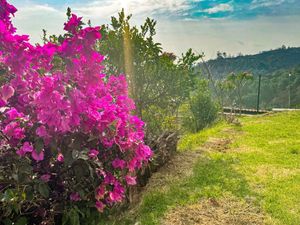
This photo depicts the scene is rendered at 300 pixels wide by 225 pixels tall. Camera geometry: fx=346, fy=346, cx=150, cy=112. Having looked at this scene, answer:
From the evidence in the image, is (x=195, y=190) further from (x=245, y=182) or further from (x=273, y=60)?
(x=273, y=60)

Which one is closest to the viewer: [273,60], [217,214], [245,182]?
[217,214]

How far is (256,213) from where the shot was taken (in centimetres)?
351

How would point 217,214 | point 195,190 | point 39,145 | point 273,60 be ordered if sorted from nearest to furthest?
point 39,145, point 217,214, point 195,190, point 273,60

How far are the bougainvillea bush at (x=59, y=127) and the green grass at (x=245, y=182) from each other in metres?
1.36

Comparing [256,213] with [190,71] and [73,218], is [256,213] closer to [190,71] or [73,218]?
[73,218]

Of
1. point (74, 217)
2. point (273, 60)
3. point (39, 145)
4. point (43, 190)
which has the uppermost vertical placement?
point (273, 60)

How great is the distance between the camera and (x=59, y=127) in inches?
71.6

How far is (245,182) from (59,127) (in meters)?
3.29

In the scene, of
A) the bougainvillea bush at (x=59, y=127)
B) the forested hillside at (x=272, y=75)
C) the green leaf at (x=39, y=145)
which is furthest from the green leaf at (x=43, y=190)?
the forested hillside at (x=272, y=75)

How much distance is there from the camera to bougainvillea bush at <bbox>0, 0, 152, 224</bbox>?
1806 mm

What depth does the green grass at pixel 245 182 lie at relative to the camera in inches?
143

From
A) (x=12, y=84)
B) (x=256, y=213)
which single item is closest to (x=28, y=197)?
(x=12, y=84)

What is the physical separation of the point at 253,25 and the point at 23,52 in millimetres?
13904

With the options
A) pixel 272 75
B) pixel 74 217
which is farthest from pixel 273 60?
pixel 74 217
